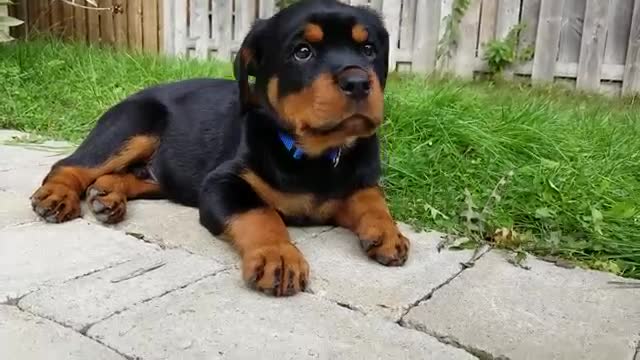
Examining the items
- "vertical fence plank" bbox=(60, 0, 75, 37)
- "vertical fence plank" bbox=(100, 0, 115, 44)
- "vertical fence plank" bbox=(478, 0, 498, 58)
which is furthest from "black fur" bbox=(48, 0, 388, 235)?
"vertical fence plank" bbox=(60, 0, 75, 37)

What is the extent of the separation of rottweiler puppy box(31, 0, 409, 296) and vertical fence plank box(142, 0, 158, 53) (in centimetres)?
425

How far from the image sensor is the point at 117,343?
4.78 ft

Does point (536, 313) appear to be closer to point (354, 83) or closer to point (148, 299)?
point (354, 83)

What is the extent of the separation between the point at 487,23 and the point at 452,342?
4471 mm

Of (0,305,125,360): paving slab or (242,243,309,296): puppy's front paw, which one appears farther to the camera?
(242,243,309,296): puppy's front paw

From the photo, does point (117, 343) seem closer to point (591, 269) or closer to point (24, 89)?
point (591, 269)

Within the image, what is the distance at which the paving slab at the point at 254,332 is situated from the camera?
145 cm

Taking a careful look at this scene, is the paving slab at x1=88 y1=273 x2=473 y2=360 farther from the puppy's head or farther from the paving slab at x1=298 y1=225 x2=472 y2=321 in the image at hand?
the puppy's head

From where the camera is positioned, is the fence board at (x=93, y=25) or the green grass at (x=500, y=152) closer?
the green grass at (x=500, y=152)

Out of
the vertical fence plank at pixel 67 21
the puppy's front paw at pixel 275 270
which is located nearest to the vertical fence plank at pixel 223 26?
the vertical fence plank at pixel 67 21

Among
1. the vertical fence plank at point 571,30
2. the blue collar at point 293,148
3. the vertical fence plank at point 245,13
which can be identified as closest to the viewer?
the blue collar at point 293,148

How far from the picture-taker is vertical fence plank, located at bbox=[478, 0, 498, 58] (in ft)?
18.0

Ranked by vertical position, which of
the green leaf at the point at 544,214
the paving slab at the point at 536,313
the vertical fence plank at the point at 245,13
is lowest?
the paving slab at the point at 536,313

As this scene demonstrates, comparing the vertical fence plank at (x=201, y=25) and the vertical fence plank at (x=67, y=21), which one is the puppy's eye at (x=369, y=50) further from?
the vertical fence plank at (x=67, y=21)
